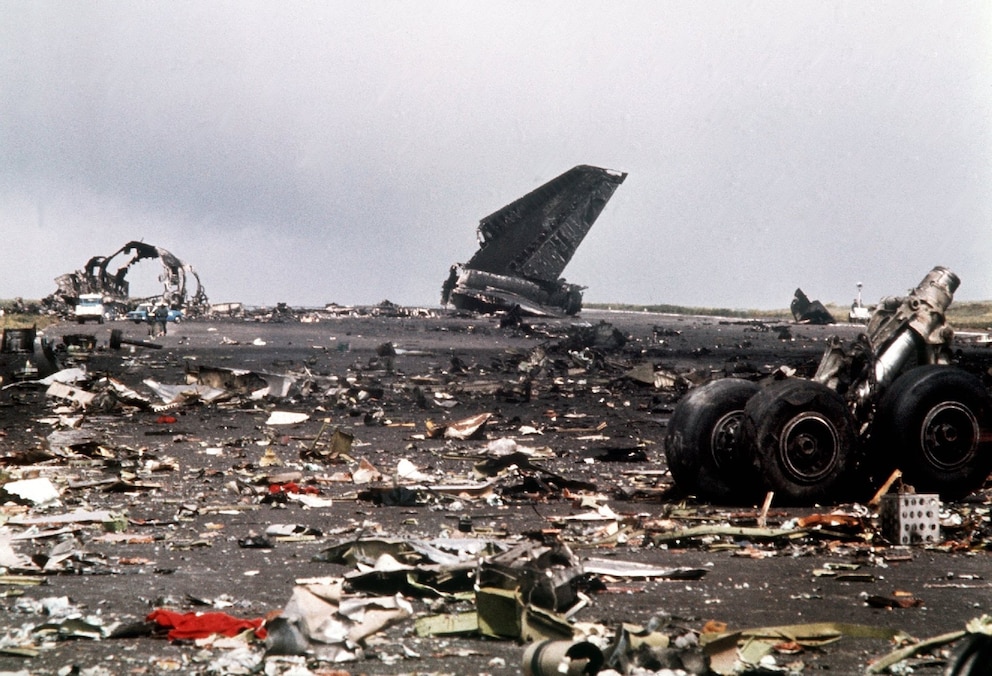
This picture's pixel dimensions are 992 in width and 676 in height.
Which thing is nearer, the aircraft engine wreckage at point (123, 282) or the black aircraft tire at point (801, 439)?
the black aircraft tire at point (801, 439)

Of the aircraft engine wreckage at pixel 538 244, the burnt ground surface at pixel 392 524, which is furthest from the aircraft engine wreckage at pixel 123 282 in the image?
the burnt ground surface at pixel 392 524

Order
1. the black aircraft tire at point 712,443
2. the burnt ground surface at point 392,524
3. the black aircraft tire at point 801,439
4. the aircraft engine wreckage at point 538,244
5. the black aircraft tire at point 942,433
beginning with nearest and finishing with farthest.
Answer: the burnt ground surface at point 392,524 → the black aircraft tire at point 801,439 → the black aircraft tire at point 942,433 → the black aircraft tire at point 712,443 → the aircraft engine wreckage at point 538,244

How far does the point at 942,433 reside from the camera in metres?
8.28

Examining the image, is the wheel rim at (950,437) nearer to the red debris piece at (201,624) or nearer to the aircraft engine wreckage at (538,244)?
the red debris piece at (201,624)

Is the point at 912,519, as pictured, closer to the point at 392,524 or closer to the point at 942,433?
the point at 942,433

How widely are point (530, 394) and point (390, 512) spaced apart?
9.16 meters

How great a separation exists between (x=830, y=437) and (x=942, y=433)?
961mm

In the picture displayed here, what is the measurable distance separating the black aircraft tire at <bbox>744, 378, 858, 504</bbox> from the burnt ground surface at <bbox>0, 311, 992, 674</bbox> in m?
0.22

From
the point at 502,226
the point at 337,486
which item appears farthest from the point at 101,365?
the point at 502,226

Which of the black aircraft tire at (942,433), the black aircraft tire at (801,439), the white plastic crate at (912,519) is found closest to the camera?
the white plastic crate at (912,519)

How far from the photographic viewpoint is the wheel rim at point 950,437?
8273 mm

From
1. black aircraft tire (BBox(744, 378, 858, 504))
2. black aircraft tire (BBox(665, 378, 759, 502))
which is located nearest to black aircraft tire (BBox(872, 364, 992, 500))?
black aircraft tire (BBox(744, 378, 858, 504))

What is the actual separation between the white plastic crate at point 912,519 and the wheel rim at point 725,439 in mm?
1542

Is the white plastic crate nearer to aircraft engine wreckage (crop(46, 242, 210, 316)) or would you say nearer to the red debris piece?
the red debris piece
